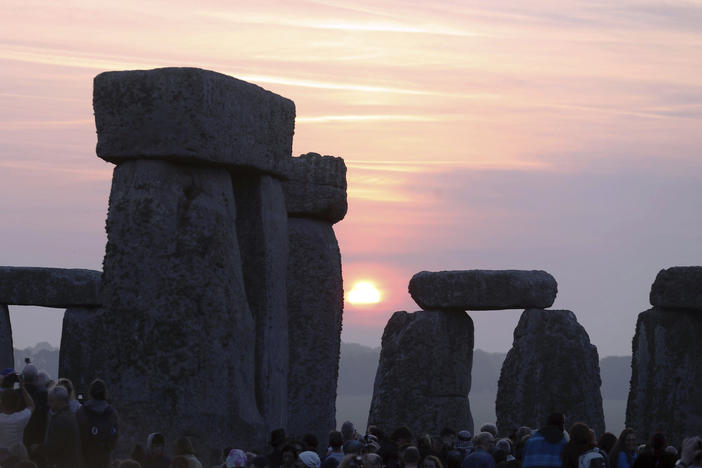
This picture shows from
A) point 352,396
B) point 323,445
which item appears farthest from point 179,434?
point 352,396

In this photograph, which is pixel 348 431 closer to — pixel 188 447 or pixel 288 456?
pixel 288 456

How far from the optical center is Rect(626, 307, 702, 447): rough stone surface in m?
17.5

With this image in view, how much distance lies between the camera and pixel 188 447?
863 centimetres

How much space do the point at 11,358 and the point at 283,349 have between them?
35.3 ft

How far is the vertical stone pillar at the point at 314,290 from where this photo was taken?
47.1 ft

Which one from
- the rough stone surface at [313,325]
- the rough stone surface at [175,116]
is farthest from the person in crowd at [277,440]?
the rough stone surface at [313,325]

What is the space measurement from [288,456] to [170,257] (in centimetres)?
147

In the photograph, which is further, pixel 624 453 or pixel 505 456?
pixel 505 456

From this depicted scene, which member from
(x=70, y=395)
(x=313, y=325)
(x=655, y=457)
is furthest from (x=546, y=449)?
(x=313, y=325)

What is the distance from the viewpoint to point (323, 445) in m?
A: 14.1

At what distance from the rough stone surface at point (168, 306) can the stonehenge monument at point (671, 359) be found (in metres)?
8.78

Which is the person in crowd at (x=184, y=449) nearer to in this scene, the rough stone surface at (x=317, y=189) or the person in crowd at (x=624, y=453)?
the person in crowd at (x=624, y=453)

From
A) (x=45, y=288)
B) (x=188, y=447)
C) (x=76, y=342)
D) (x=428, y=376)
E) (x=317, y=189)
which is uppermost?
(x=317, y=189)

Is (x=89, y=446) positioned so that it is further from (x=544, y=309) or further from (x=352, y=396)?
(x=352, y=396)
